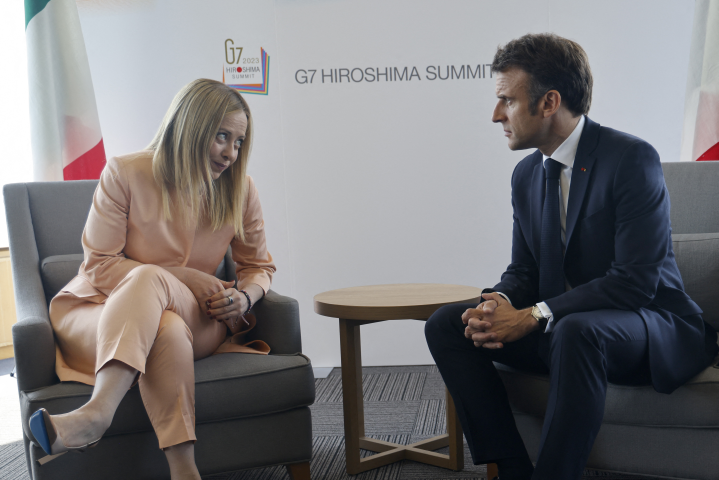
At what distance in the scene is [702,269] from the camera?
1.92 metres

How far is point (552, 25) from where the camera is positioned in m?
3.08

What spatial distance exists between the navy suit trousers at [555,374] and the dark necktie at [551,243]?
14 centimetres

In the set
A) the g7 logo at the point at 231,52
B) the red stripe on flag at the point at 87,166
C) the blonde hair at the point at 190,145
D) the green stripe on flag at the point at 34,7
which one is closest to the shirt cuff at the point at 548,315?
the blonde hair at the point at 190,145

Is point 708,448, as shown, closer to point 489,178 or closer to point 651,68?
point 489,178

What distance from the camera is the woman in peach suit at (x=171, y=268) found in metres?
1.55

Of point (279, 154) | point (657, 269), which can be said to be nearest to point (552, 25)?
point (279, 154)

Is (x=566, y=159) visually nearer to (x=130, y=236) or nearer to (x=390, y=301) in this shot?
(x=390, y=301)

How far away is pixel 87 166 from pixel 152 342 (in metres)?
1.94

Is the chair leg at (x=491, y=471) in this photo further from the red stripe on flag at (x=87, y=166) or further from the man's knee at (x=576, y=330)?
the red stripe on flag at (x=87, y=166)

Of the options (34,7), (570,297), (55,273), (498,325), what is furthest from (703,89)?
(34,7)

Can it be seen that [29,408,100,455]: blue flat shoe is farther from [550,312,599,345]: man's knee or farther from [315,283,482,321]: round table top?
[550,312,599,345]: man's knee

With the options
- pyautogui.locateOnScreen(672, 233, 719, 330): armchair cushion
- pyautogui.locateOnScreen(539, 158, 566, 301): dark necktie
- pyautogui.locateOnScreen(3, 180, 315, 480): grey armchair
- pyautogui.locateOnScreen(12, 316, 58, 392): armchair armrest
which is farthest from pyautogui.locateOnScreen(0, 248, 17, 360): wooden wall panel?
pyautogui.locateOnScreen(672, 233, 719, 330): armchair cushion

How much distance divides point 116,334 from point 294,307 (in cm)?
58

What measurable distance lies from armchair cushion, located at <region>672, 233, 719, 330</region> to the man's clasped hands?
0.69m
